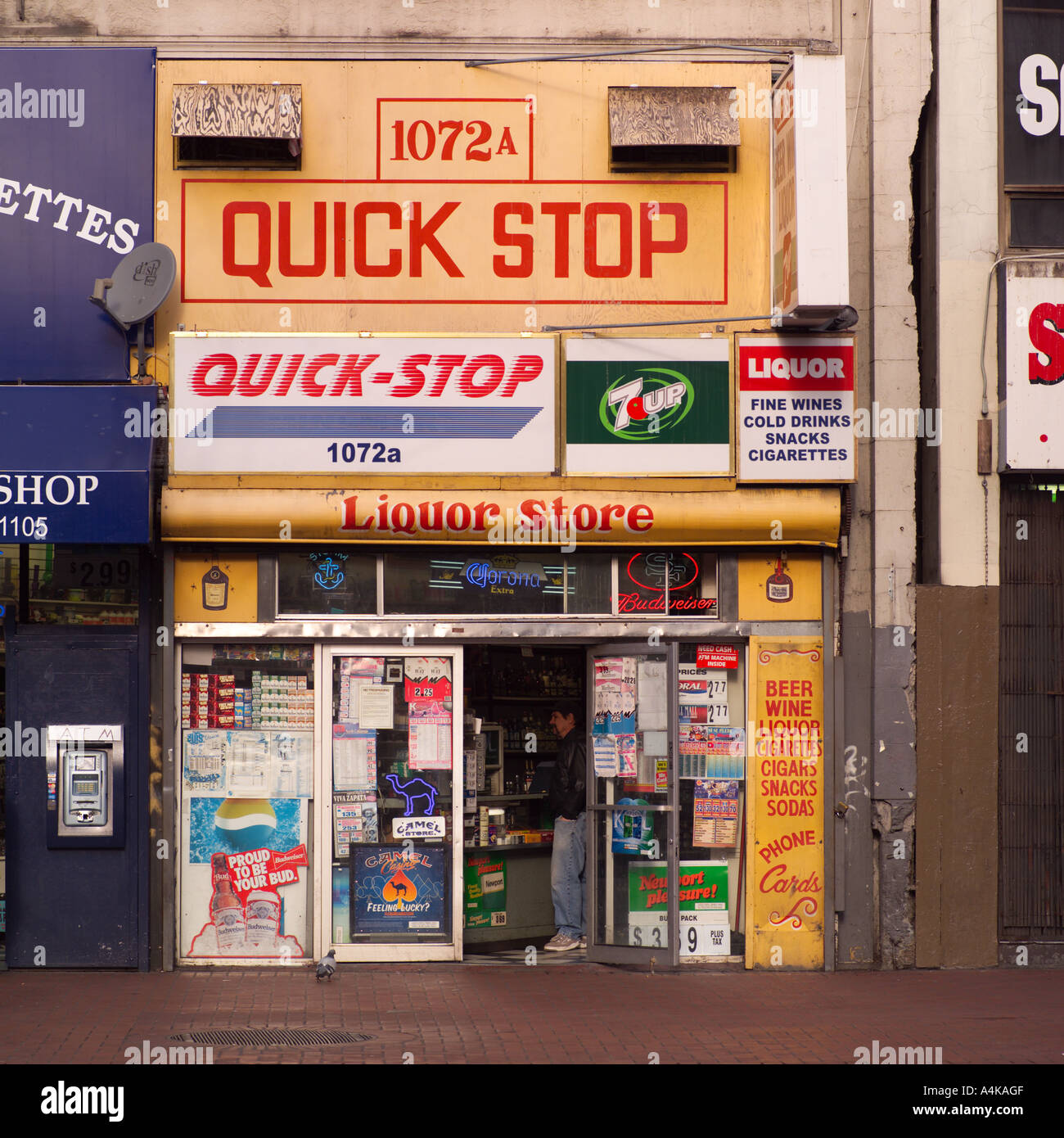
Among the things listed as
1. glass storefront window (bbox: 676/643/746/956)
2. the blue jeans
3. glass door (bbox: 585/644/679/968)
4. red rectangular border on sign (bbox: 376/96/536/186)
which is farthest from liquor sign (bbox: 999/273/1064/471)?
the blue jeans

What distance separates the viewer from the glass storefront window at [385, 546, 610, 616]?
1030 cm

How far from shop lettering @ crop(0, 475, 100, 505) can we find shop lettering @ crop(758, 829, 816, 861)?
5.76 metres

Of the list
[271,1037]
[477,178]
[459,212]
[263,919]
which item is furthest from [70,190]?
[271,1037]

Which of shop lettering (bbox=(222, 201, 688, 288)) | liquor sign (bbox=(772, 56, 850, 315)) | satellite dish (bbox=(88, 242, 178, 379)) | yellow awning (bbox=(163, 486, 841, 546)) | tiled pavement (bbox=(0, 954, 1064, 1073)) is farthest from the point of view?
shop lettering (bbox=(222, 201, 688, 288))

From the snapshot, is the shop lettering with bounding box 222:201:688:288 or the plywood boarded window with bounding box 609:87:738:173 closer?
the plywood boarded window with bounding box 609:87:738:173

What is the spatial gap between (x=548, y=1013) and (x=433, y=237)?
19.3 feet

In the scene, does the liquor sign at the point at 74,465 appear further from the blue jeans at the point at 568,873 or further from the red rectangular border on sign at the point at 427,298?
the blue jeans at the point at 568,873

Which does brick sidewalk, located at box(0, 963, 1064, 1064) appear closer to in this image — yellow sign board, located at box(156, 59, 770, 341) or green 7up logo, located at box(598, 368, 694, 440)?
green 7up logo, located at box(598, 368, 694, 440)

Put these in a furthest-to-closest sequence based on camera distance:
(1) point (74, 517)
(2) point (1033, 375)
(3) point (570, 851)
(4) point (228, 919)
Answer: (3) point (570, 851) < (2) point (1033, 375) < (4) point (228, 919) < (1) point (74, 517)

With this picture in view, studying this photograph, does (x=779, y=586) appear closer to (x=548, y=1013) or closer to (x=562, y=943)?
(x=562, y=943)

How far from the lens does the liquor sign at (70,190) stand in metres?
10.1

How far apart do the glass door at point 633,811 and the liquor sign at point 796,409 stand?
1.68 m

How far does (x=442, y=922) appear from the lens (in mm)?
10266

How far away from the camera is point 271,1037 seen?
8047mm
